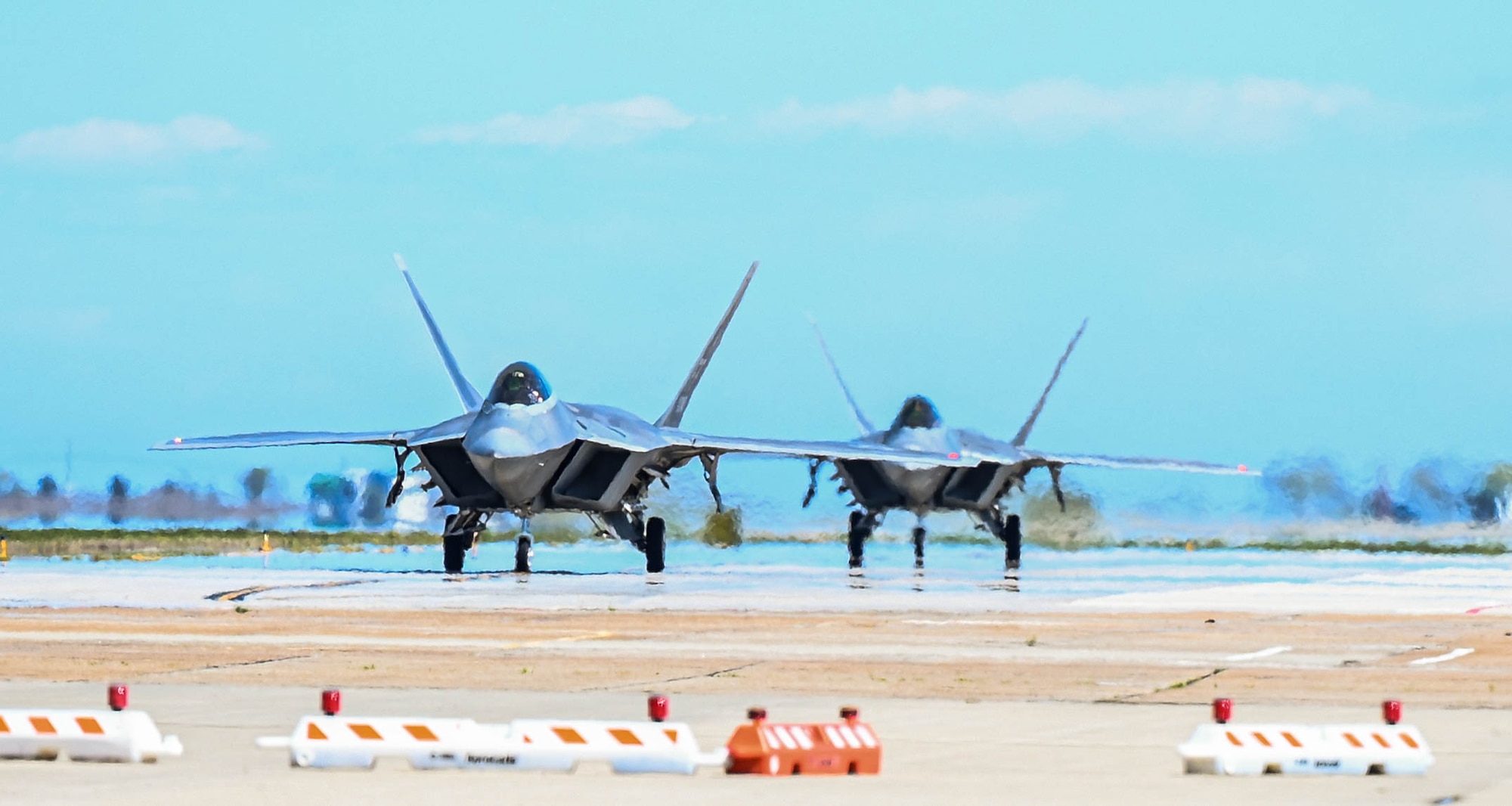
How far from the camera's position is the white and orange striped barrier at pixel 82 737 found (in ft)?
31.6

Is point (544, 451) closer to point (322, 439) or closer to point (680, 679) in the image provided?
point (322, 439)

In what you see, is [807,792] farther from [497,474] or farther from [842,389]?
[842,389]

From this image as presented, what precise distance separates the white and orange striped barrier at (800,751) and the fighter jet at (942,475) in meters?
28.0

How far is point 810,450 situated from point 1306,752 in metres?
26.2

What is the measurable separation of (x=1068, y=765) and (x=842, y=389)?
34.7 metres

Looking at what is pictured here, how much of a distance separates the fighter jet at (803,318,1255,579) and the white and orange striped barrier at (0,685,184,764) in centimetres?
2826

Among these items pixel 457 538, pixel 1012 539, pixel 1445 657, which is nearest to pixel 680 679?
pixel 1445 657

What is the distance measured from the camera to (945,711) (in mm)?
12477

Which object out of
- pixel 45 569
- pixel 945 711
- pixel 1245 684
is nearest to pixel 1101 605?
pixel 1245 684

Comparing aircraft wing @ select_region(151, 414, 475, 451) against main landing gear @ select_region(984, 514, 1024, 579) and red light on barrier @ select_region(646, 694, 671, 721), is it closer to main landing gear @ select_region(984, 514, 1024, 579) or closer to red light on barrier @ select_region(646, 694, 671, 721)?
main landing gear @ select_region(984, 514, 1024, 579)

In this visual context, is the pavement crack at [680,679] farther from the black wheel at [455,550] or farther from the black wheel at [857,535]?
the black wheel at [857,535]

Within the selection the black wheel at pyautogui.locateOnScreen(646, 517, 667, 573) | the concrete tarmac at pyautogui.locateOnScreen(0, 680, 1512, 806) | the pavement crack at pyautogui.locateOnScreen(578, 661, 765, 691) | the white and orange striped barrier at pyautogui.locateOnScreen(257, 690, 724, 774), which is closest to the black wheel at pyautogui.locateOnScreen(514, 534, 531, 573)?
the black wheel at pyautogui.locateOnScreen(646, 517, 667, 573)

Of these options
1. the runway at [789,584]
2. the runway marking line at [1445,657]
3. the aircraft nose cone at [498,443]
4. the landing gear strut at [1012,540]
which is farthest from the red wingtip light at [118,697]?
the landing gear strut at [1012,540]

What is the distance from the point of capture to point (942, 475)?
1547 inches
